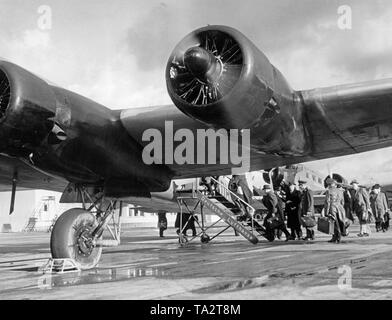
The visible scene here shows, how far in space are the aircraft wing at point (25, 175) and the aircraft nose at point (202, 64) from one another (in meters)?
3.36

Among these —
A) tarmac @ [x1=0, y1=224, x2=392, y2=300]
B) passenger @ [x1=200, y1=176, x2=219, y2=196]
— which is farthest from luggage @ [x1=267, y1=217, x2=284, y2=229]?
tarmac @ [x1=0, y1=224, x2=392, y2=300]

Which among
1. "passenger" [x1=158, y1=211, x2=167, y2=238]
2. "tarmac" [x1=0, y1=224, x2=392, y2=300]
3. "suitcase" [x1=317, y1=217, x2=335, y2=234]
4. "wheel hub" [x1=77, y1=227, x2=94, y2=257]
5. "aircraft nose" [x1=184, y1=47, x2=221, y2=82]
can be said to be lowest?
"tarmac" [x1=0, y1=224, x2=392, y2=300]

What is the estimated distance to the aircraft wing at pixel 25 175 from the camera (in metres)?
8.12

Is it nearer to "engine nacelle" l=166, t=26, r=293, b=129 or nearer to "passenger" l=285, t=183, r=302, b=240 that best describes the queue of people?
"passenger" l=285, t=183, r=302, b=240

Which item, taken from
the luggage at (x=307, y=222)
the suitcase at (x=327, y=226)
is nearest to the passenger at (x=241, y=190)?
the luggage at (x=307, y=222)

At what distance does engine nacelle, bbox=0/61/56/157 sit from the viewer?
19.7ft

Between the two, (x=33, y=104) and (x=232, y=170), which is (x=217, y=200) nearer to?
(x=232, y=170)

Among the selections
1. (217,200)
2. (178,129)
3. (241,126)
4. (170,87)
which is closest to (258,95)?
(241,126)

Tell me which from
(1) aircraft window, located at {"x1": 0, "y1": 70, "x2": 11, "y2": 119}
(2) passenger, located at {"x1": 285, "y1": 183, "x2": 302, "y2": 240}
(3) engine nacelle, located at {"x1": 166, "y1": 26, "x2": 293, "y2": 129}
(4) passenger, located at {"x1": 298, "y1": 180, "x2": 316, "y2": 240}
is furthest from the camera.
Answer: (2) passenger, located at {"x1": 285, "y1": 183, "x2": 302, "y2": 240}

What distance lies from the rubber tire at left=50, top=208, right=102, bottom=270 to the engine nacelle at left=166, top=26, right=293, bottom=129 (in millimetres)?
2686

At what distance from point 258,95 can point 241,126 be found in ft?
1.55

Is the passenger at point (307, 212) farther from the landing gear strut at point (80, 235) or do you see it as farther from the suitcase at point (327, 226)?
the landing gear strut at point (80, 235)

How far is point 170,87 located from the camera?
6.16 m

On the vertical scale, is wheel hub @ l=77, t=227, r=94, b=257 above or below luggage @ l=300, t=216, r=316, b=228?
below
